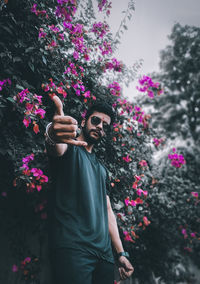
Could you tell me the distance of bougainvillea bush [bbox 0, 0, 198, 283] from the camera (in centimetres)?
184

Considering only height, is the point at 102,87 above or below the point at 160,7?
below

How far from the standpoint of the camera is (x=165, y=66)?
37.1ft

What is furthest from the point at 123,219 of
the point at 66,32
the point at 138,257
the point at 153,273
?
the point at 153,273

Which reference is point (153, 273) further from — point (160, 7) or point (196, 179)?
point (160, 7)

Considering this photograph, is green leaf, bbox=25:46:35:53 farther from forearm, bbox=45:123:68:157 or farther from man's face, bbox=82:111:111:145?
forearm, bbox=45:123:68:157

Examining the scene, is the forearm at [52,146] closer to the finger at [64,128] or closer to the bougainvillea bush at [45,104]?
the finger at [64,128]

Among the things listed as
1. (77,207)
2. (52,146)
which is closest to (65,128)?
(52,146)

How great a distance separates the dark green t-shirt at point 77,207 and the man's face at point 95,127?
7.6 inches

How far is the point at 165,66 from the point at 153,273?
10.1 metres

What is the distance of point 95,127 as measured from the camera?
173cm

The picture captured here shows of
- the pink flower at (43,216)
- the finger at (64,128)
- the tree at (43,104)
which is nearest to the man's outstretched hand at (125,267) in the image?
the tree at (43,104)

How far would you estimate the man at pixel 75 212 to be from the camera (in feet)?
3.68

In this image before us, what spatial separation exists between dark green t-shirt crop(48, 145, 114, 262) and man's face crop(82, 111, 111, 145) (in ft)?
0.63

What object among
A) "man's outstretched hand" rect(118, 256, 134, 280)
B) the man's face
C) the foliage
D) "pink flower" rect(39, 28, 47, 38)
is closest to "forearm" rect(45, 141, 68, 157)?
the man's face
